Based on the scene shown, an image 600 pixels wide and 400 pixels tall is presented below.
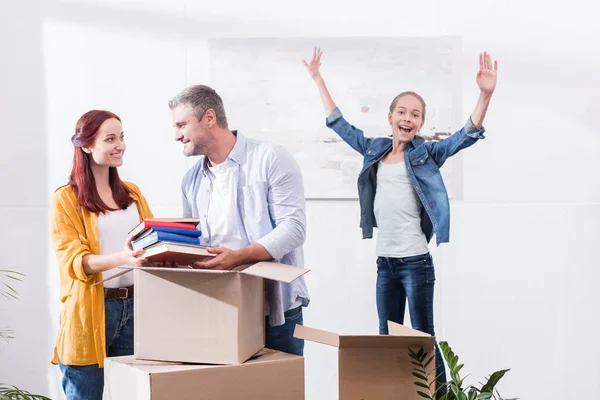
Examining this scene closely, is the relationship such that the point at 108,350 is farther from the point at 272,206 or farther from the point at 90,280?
the point at 272,206

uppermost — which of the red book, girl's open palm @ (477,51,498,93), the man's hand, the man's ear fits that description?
girl's open palm @ (477,51,498,93)

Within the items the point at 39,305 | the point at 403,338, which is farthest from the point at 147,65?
the point at 403,338

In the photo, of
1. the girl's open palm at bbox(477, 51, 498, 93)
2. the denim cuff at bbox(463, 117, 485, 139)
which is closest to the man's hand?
the denim cuff at bbox(463, 117, 485, 139)

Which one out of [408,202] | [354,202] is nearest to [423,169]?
[408,202]

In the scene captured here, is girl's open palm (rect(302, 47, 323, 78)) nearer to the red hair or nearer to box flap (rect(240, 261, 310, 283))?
the red hair

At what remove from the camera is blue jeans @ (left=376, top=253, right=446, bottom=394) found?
2908mm

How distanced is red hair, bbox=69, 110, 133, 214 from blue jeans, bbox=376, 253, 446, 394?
1142 mm

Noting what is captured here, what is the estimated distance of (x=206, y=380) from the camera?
5.89 feet

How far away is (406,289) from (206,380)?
133 cm

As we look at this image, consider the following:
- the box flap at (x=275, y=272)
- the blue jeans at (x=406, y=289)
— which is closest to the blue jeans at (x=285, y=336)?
A: the box flap at (x=275, y=272)

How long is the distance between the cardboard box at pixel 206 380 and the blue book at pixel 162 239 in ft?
1.04

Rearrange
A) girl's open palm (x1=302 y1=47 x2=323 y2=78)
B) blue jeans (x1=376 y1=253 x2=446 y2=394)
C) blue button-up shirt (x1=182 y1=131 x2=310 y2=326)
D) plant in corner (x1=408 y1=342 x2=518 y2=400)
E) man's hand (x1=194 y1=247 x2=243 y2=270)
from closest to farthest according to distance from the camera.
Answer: plant in corner (x1=408 y1=342 x2=518 y2=400)
man's hand (x1=194 y1=247 x2=243 y2=270)
blue button-up shirt (x1=182 y1=131 x2=310 y2=326)
blue jeans (x1=376 y1=253 x2=446 y2=394)
girl's open palm (x1=302 y1=47 x2=323 y2=78)

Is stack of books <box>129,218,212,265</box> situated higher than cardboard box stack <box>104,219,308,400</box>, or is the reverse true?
stack of books <box>129,218,212,265</box>

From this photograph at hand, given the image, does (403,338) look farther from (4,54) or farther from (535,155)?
(4,54)
